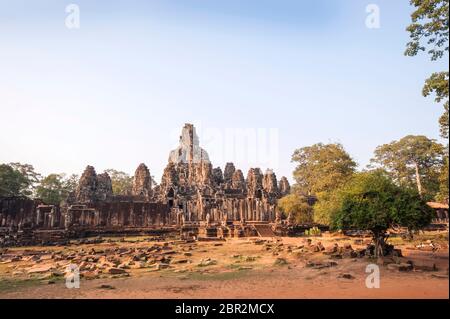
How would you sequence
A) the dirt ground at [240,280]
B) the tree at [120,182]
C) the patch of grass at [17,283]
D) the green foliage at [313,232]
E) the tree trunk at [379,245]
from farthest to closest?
1. the tree at [120,182]
2. the green foliage at [313,232]
3. the tree trunk at [379,245]
4. the patch of grass at [17,283]
5. the dirt ground at [240,280]

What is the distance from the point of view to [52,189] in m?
50.1

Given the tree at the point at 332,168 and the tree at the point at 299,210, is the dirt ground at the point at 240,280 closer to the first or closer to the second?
the tree at the point at 332,168

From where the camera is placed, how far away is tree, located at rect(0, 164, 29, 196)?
40938 millimetres

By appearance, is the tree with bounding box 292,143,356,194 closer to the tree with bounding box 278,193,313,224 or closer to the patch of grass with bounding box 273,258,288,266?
the tree with bounding box 278,193,313,224

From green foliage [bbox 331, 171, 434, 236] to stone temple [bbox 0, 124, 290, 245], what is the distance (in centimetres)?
1693

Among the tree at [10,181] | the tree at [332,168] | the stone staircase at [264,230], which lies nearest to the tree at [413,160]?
the tree at [332,168]

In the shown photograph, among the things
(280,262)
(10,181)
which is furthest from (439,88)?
(10,181)

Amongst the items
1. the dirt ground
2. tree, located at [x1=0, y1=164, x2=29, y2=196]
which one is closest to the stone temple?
tree, located at [x1=0, y1=164, x2=29, y2=196]

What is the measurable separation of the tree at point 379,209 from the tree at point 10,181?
43100 millimetres

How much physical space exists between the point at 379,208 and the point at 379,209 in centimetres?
4

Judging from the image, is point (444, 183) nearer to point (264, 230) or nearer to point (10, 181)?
point (264, 230)

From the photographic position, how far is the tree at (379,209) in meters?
10.8
